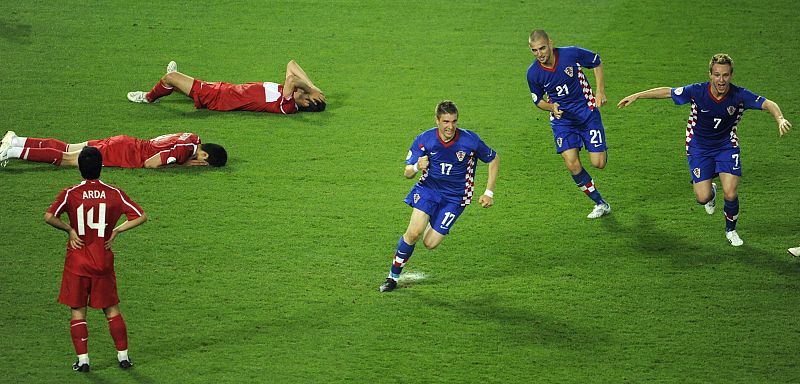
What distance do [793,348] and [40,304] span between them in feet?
18.9

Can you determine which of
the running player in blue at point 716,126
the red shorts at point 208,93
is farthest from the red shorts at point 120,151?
the running player in blue at point 716,126

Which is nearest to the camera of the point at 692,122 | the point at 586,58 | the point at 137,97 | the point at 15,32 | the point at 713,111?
the point at 713,111

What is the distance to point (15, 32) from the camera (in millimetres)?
14781

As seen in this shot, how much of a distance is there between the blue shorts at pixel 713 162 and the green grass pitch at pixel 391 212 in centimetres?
59

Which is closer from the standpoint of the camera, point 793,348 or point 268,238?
point 793,348

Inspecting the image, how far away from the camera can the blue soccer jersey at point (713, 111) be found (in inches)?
375

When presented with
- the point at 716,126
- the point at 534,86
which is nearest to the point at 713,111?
the point at 716,126

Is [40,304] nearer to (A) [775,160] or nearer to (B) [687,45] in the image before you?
(A) [775,160]

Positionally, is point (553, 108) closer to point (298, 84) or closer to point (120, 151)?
point (298, 84)

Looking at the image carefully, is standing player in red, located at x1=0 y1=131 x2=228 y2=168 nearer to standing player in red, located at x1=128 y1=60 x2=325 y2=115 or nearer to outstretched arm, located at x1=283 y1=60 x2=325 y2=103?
standing player in red, located at x1=128 y1=60 x2=325 y2=115

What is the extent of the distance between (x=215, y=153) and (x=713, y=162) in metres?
4.91

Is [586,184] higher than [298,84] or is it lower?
lower

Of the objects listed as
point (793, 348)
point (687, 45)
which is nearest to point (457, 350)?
point (793, 348)

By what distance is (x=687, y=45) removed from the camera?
570 inches
